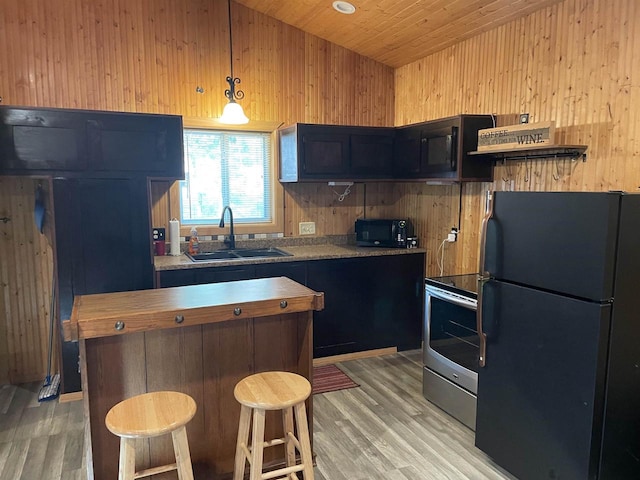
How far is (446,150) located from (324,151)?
1.07 metres

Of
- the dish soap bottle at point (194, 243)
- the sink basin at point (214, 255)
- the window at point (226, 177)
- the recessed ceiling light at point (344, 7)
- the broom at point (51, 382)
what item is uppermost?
the recessed ceiling light at point (344, 7)

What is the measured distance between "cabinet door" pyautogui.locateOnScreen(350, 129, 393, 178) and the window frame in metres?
0.74

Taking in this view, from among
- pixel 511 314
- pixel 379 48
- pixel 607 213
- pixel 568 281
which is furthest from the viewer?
pixel 379 48

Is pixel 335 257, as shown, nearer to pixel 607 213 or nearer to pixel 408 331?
pixel 408 331

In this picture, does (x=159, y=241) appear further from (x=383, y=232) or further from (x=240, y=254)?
(x=383, y=232)

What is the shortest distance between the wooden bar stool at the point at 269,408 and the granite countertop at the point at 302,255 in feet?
5.29

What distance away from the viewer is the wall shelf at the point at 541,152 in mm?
2836

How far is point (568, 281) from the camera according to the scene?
2127 mm

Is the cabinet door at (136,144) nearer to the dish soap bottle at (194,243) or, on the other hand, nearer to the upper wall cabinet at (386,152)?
the dish soap bottle at (194,243)

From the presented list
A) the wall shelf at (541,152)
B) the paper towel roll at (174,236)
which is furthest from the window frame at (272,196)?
the wall shelf at (541,152)

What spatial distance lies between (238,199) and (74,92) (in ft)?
5.16

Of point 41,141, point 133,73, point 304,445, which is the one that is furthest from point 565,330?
point 133,73

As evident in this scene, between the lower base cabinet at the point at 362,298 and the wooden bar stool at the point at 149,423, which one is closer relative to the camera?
the wooden bar stool at the point at 149,423

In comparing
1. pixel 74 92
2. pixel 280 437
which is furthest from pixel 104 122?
pixel 280 437
